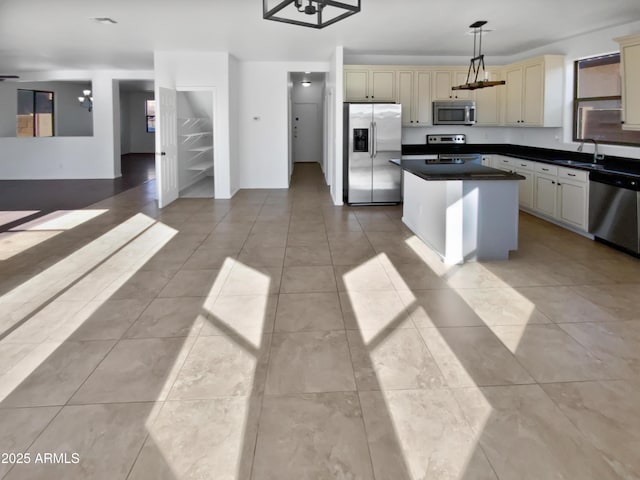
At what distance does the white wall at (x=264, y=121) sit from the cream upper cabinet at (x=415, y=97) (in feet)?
6.22

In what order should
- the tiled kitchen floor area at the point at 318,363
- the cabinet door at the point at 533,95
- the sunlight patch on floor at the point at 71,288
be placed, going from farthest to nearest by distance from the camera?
1. the cabinet door at the point at 533,95
2. the sunlight patch on floor at the point at 71,288
3. the tiled kitchen floor area at the point at 318,363

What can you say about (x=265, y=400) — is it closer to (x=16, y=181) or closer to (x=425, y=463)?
(x=425, y=463)

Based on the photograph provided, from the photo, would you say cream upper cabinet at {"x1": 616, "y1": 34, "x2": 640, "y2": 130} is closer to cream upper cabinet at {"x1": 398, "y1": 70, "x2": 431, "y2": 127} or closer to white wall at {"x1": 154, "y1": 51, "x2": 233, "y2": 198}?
cream upper cabinet at {"x1": 398, "y1": 70, "x2": 431, "y2": 127}

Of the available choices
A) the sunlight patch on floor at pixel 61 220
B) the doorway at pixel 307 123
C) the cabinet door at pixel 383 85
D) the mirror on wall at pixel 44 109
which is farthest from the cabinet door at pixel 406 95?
the mirror on wall at pixel 44 109

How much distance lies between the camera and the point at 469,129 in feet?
29.4

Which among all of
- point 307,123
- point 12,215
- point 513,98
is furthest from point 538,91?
point 307,123

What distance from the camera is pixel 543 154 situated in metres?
7.69

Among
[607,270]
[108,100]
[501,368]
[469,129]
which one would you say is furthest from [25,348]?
[108,100]

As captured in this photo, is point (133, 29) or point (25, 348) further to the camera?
point (133, 29)

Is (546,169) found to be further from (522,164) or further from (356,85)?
(356,85)

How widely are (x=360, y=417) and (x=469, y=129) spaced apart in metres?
7.69

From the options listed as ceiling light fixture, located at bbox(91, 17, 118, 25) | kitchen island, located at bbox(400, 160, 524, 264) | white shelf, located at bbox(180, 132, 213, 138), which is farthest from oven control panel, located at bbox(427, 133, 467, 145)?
ceiling light fixture, located at bbox(91, 17, 118, 25)

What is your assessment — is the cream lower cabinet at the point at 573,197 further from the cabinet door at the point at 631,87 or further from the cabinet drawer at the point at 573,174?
the cabinet door at the point at 631,87

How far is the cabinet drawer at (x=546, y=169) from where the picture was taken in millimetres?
6367
